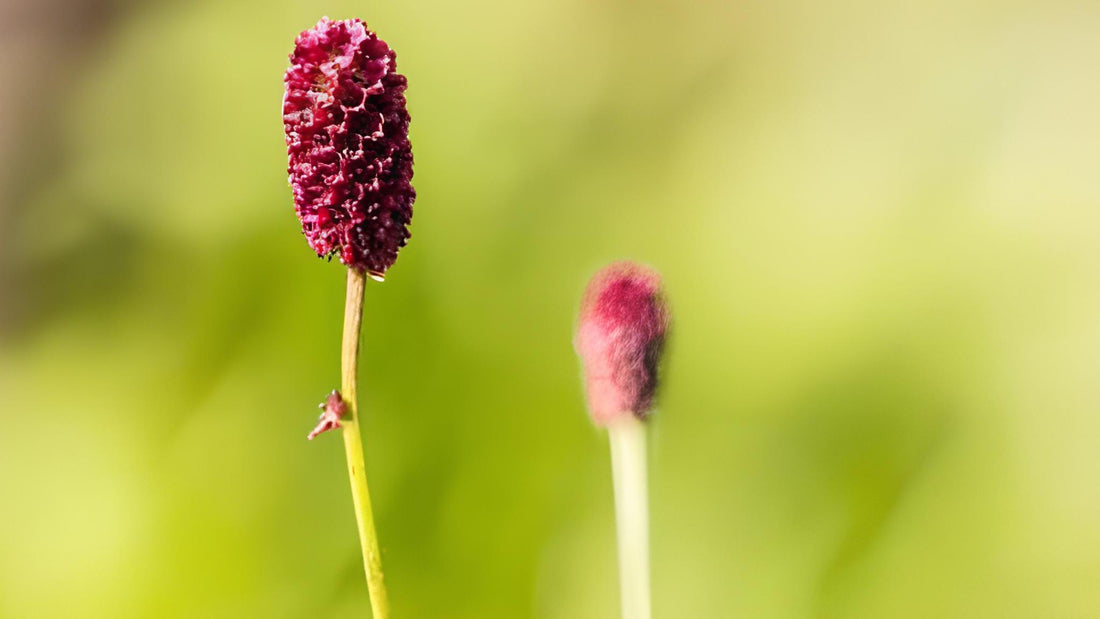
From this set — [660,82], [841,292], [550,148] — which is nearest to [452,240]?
[550,148]

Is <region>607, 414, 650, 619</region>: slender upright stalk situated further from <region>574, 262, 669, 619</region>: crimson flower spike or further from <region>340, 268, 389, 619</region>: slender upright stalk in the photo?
<region>340, 268, 389, 619</region>: slender upright stalk

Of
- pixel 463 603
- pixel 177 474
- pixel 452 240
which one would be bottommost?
pixel 463 603

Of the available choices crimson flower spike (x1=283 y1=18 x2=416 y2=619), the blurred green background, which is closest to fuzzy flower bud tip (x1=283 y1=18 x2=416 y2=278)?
crimson flower spike (x1=283 y1=18 x2=416 y2=619)

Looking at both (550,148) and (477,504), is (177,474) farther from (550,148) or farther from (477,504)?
(550,148)

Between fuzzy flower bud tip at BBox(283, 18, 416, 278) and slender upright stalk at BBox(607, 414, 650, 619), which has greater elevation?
fuzzy flower bud tip at BBox(283, 18, 416, 278)

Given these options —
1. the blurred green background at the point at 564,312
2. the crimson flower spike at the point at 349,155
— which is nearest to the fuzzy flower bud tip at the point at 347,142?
the crimson flower spike at the point at 349,155

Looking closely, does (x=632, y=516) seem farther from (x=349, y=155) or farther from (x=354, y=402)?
(x=349, y=155)

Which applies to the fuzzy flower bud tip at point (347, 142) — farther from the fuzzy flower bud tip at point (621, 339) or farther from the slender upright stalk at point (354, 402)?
the fuzzy flower bud tip at point (621, 339)
